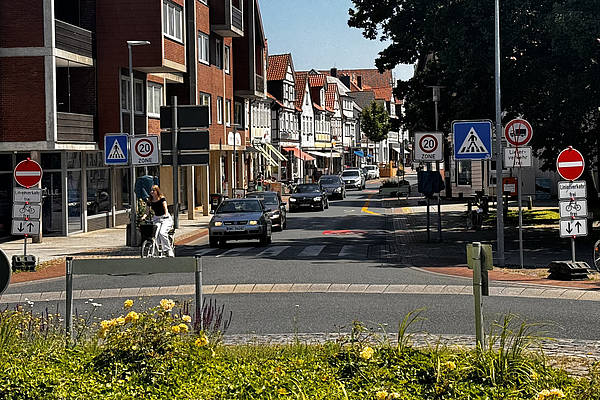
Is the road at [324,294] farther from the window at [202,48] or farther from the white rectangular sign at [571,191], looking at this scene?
the window at [202,48]

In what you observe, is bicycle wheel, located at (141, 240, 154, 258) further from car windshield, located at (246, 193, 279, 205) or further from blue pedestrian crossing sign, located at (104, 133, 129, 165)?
car windshield, located at (246, 193, 279, 205)

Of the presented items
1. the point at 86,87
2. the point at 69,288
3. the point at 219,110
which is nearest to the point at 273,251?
the point at 86,87

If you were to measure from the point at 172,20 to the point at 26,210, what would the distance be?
65.8ft

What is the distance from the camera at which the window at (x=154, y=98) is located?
41.1 meters

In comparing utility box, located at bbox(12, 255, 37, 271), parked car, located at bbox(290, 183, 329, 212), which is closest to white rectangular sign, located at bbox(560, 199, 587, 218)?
utility box, located at bbox(12, 255, 37, 271)

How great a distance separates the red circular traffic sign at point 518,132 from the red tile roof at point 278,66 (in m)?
75.7

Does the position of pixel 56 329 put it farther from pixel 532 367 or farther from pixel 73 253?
pixel 73 253

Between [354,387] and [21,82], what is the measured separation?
1053 inches

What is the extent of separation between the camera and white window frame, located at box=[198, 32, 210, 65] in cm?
4812

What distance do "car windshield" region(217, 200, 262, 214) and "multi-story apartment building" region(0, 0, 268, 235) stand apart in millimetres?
6020

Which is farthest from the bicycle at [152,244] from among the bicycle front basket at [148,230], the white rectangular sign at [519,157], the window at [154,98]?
the window at [154,98]

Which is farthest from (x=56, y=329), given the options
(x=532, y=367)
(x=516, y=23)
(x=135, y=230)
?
(x=516, y=23)

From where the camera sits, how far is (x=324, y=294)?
16172 mm

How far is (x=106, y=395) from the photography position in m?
6.61
